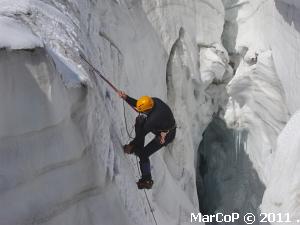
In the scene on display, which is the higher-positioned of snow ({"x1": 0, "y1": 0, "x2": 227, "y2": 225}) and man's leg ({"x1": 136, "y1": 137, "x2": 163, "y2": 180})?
snow ({"x1": 0, "y1": 0, "x2": 227, "y2": 225})

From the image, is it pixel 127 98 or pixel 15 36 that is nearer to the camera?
pixel 15 36

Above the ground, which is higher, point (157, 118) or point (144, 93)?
point (157, 118)

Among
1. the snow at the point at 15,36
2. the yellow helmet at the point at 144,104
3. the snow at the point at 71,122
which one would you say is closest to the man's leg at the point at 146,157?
the snow at the point at 71,122

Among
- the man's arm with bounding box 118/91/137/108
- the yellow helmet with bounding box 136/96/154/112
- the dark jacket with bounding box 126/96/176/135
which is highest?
the man's arm with bounding box 118/91/137/108

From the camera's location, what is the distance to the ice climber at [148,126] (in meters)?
4.09

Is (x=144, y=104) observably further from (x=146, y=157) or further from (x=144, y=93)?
(x=144, y=93)

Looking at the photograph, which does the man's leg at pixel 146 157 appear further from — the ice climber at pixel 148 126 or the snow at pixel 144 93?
the snow at pixel 144 93

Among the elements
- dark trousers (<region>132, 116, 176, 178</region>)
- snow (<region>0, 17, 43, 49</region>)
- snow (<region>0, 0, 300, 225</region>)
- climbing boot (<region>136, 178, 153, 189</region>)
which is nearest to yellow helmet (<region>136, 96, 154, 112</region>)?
dark trousers (<region>132, 116, 176, 178</region>)

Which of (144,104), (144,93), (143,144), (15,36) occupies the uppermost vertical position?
(15,36)

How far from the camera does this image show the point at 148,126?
4145 millimetres

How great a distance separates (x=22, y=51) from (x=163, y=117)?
1.33m

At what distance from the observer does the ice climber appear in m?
4.09

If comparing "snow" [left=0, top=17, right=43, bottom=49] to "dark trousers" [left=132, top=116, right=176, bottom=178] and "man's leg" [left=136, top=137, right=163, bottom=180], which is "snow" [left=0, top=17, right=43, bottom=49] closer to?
"dark trousers" [left=132, top=116, right=176, bottom=178]

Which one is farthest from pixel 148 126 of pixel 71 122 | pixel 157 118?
pixel 71 122
